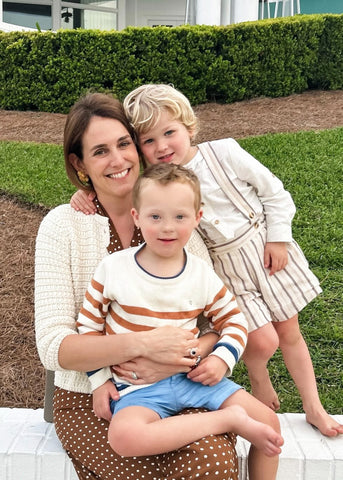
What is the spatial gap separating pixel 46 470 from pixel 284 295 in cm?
120

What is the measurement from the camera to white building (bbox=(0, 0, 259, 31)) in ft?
43.3

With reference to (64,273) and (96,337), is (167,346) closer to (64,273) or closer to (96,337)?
(96,337)

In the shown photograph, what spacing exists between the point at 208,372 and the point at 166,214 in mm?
555

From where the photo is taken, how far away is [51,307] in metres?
2.36

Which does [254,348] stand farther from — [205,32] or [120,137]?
[205,32]

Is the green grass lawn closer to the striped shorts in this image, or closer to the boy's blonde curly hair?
the striped shorts

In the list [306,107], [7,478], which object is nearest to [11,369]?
[7,478]

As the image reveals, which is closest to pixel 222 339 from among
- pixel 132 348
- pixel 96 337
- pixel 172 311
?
pixel 172 311

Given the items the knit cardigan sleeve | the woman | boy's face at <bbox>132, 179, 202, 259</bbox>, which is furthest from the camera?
the knit cardigan sleeve

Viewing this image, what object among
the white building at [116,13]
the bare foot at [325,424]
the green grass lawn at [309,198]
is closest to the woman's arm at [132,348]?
the bare foot at [325,424]

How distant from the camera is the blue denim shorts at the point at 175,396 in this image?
214 centimetres

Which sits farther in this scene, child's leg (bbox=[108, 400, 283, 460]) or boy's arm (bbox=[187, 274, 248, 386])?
boy's arm (bbox=[187, 274, 248, 386])

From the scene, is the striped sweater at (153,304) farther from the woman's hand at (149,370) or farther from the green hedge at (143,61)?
the green hedge at (143,61)

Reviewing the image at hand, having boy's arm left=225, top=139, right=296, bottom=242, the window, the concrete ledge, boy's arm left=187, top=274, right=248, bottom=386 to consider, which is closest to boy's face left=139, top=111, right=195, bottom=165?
boy's arm left=225, top=139, right=296, bottom=242
